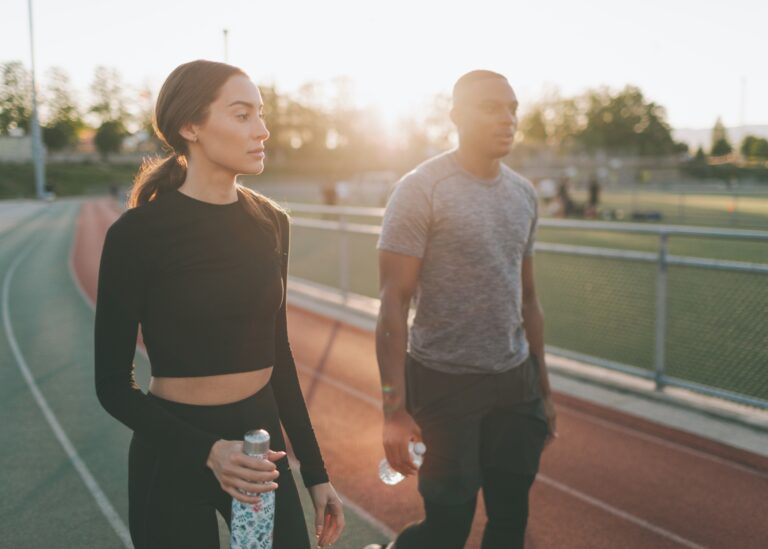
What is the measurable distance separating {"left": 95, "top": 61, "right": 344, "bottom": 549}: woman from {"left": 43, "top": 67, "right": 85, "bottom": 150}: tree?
92.5 meters

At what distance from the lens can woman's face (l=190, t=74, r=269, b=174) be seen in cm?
187

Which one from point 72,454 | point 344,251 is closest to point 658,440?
point 72,454

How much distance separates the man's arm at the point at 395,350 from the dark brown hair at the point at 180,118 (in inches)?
24.2

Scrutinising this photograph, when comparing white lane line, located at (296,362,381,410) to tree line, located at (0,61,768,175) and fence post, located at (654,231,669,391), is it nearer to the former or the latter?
fence post, located at (654,231,669,391)

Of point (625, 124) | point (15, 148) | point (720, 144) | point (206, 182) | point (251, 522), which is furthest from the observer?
point (625, 124)

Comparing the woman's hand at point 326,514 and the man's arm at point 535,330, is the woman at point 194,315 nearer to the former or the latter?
the woman's hand at point 326,514

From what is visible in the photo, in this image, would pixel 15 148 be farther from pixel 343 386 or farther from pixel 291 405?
pixel 291 405

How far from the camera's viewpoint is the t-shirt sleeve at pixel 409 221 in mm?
2555

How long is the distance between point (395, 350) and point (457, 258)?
392mm

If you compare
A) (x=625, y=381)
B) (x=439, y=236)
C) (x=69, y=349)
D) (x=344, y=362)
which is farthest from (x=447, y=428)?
(x=69, y=349)

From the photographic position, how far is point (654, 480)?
466cm

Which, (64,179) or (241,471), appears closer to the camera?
(241,471)

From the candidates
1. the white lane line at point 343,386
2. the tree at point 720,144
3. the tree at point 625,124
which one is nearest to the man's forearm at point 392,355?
the white lane line at point 343,386

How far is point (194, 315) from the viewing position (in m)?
1.81
